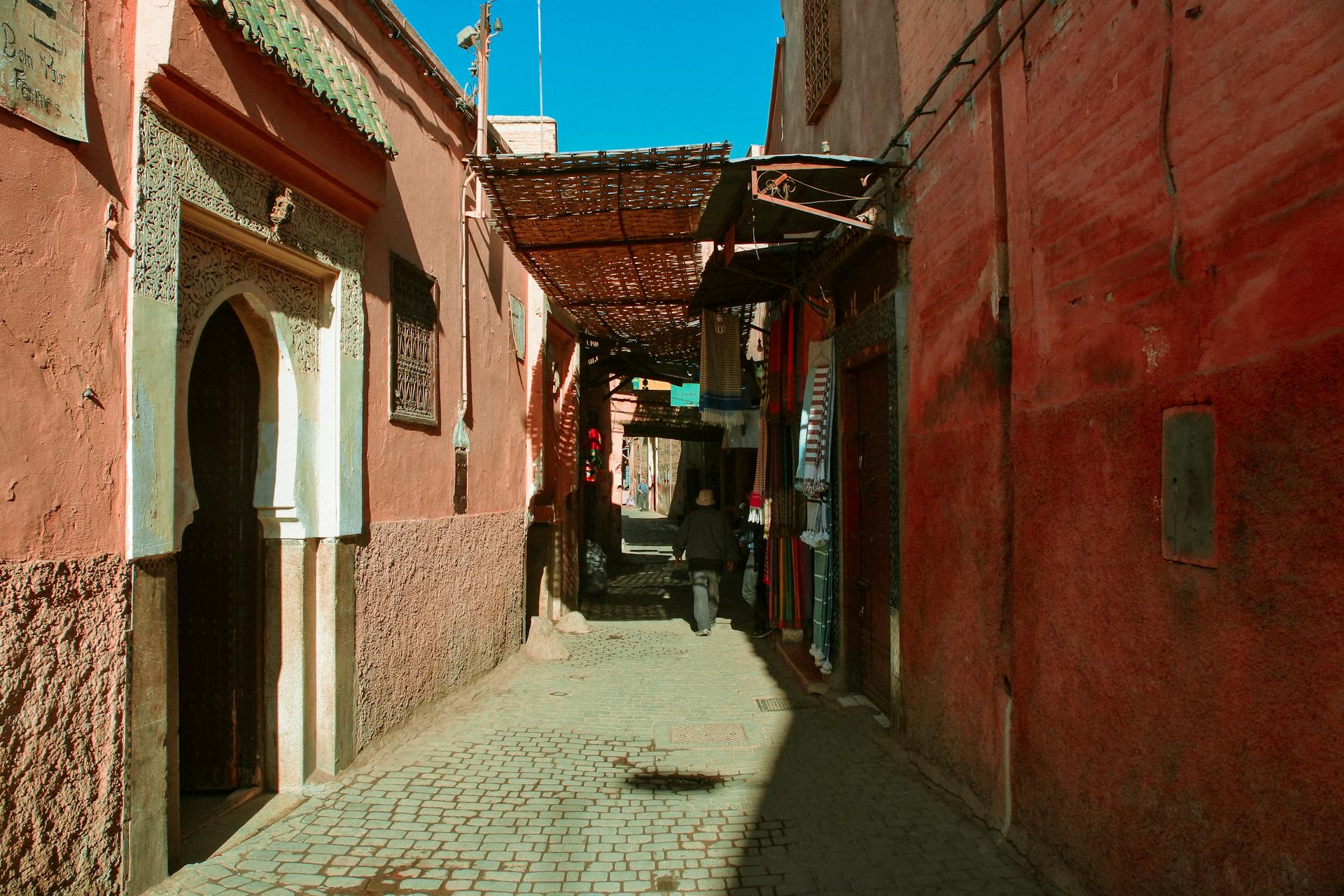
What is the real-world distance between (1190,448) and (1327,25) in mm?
1163

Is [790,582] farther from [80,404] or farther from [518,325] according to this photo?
[80,404]

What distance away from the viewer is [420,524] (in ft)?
19.6

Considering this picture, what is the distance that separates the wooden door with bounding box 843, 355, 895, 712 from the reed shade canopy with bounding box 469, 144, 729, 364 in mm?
1901

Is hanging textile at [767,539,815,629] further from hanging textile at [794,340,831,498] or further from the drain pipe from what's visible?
the drain pipe

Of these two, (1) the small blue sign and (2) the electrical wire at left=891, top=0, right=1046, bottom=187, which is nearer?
(2) the electrical wire at left=891, top=0, right=1046, bottom=187

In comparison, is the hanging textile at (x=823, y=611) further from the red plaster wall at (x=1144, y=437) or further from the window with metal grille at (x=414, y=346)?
the window with metal grille at (x=414, y=346)

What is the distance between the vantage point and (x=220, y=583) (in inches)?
181

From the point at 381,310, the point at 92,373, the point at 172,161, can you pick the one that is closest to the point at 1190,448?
the point at 92,373

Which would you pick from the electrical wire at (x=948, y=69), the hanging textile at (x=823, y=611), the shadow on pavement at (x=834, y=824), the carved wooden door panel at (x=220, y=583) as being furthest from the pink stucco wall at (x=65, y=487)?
the hanging textile at (x=823, y=611)

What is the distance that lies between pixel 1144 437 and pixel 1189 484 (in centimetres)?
26

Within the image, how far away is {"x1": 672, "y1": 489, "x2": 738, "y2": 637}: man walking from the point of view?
994 centimetres

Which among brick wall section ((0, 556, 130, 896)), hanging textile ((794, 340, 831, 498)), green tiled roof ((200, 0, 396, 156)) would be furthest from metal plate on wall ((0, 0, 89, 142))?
hanging textile ((794, 340, 831, 498))

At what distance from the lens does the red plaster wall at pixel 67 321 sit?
2.71 metres

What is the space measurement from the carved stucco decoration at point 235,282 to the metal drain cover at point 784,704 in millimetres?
4171
